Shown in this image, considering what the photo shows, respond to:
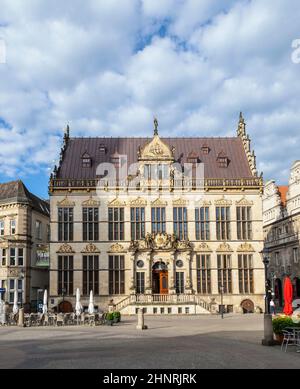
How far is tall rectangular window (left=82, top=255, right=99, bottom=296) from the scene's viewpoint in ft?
164

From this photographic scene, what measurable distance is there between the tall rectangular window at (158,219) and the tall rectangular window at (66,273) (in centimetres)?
921

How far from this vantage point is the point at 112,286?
50.0 metres

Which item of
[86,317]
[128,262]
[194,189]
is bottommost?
[86,317]

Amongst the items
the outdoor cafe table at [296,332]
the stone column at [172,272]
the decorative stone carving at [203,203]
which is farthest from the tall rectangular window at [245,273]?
the outdoor cafe table at [296,332]

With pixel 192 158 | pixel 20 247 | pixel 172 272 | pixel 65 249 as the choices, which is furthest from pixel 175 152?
pixel 20 247

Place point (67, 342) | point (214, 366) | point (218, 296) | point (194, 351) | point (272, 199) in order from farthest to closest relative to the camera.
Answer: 1. point (272, 199)
2. point (218, 296)
3. point (67, 342)
4. point (194, 351)
5. point (214, 366)

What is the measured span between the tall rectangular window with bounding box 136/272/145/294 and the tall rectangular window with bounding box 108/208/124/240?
13.8 feet

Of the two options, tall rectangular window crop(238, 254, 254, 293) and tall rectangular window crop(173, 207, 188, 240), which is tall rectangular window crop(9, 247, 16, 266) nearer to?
tall rectangular window crop(173, 207, 188, 240)

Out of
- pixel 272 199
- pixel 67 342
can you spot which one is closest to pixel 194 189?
pixel 272 199

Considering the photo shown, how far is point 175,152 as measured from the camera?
180 ft

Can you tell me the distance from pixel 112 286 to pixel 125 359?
109ft

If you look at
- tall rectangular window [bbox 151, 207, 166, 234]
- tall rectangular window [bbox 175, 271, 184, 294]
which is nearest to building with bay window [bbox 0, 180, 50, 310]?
tall rectangular window [bbox 151, 207, 166, 234]

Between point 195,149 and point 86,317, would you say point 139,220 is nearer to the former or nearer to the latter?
point 195,149

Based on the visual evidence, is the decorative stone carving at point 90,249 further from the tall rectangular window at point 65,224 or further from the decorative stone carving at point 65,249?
the tall rectangular window at point 65,224
